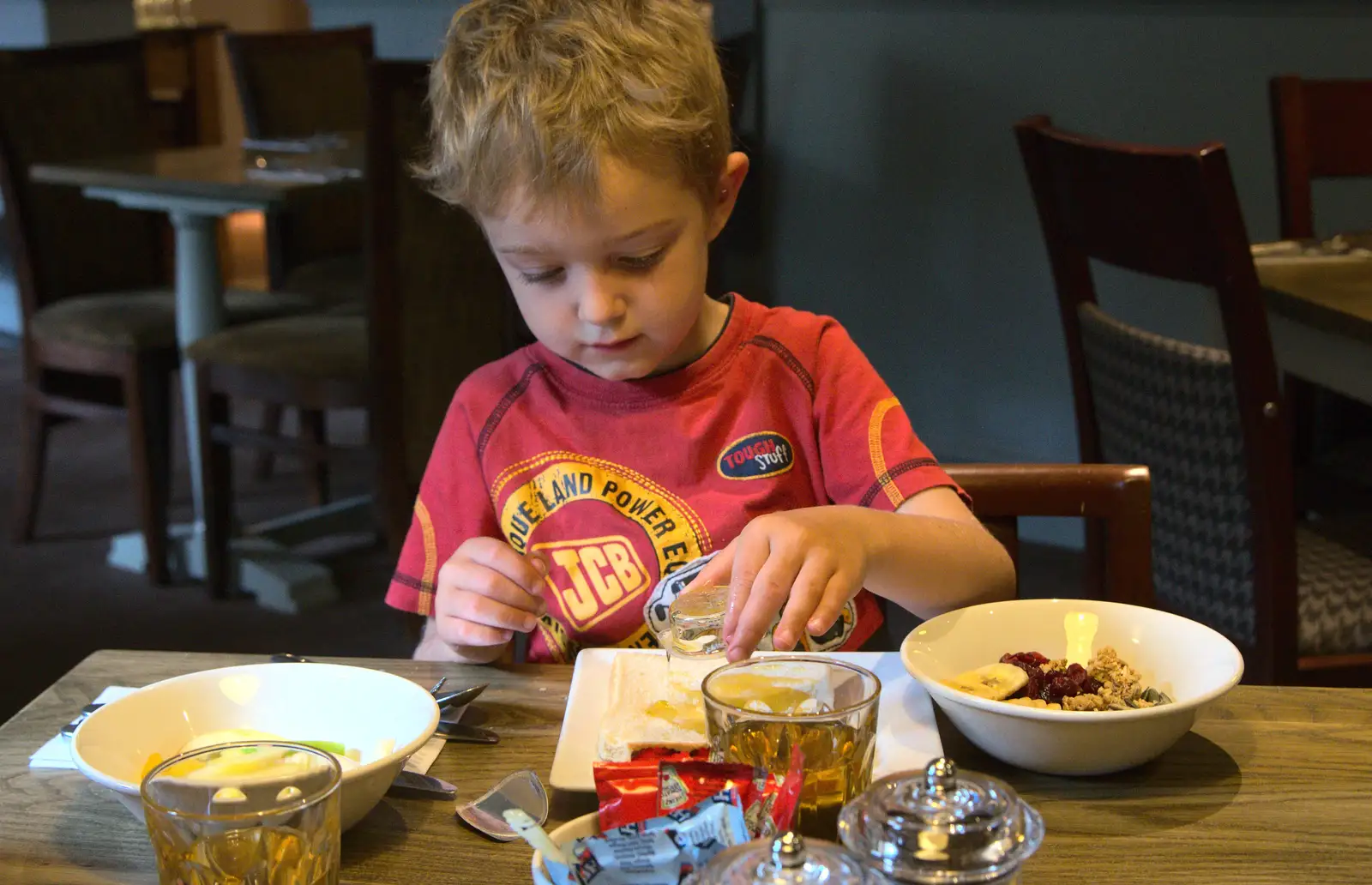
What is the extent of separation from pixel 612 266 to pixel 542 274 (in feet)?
0.19

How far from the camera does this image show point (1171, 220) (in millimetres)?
1674

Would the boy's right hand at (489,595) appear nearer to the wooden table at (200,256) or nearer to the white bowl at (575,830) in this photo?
the white bowl at (575,830)

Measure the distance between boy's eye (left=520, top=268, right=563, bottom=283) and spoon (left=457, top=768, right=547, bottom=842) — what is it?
1.37 feet

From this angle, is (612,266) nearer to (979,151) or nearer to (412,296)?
(412,296)

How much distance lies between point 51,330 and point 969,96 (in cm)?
229

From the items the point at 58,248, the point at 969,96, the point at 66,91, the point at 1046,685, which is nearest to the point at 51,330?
the point at 58,248

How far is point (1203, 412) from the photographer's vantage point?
5.76ft

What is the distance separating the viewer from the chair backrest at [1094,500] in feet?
4.25

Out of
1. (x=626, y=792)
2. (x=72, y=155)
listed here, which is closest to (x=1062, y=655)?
(x=626, y=792)

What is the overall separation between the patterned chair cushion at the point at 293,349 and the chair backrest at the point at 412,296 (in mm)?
173

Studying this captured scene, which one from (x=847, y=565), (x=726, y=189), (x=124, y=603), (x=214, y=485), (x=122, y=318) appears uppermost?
(x=726, y=189)

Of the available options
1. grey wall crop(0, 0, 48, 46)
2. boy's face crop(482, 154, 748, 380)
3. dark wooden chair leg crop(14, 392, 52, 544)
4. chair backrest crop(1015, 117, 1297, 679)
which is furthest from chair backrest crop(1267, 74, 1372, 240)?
grey wall crop(0, 0, 48, 46)

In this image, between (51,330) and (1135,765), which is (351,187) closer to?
(51,330)

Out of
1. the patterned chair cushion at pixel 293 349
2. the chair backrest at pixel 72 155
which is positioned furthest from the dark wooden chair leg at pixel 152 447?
the chair backrest at pixel 72 155
